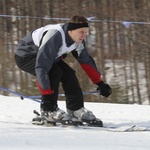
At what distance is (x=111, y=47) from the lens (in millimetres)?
8297

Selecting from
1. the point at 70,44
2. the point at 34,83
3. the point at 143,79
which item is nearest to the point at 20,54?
the point at 70,44

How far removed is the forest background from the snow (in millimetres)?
1677

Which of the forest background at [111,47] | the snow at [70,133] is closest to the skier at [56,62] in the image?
the snow at [70,133]

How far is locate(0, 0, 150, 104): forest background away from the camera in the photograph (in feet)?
26.7

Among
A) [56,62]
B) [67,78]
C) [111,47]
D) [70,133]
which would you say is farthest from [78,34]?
[111,47]

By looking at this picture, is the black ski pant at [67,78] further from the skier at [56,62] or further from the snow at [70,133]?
the snow at [70,133]

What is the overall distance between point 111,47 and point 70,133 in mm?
3872

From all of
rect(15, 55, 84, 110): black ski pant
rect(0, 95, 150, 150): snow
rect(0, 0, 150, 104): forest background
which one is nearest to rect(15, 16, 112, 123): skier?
rect(15, 55, 84, 110): black ski pant

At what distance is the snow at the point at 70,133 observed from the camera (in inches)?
154

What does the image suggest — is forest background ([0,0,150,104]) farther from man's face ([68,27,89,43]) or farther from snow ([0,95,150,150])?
man's face ([68,27,89,43])

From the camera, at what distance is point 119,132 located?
488 cm

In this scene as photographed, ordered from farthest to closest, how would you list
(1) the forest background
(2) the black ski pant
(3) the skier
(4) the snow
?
(1) the forest background → (2) the black ski pant → (3) the skier → (4) the snow

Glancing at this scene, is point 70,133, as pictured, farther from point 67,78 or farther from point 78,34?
point 78,34

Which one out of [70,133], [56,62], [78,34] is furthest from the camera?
[56,62]
